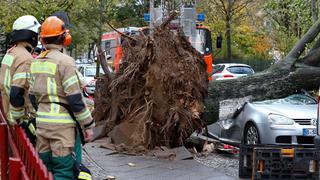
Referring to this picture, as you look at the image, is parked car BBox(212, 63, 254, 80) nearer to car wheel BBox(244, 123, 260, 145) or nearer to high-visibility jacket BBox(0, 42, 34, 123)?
car wheel BBox(244, 123, 260, 145)

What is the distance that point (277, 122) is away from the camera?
9.17 m

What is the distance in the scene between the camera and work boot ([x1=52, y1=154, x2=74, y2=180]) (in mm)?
5109

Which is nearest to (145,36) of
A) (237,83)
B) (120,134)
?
(120,134)

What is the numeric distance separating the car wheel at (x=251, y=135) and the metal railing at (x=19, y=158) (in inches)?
175

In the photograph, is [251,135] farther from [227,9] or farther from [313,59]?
→ [227,9]

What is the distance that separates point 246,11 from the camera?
42188mm

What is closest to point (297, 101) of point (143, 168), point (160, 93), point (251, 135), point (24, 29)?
point (251, 135)

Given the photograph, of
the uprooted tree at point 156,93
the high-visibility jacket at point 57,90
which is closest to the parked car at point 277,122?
the uprooted tree at point 156,93

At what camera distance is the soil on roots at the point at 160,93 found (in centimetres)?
957

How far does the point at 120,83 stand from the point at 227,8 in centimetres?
3035

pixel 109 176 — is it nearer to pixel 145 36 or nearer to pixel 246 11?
pixel 145 36

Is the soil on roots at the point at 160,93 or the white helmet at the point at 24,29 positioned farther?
the soil on roots at the point at 160,93

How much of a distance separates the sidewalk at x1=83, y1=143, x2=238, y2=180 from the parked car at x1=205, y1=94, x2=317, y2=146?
0.87 m

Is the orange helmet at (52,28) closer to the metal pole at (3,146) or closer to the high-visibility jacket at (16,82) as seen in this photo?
the high-visibility jacket at (16,82)
